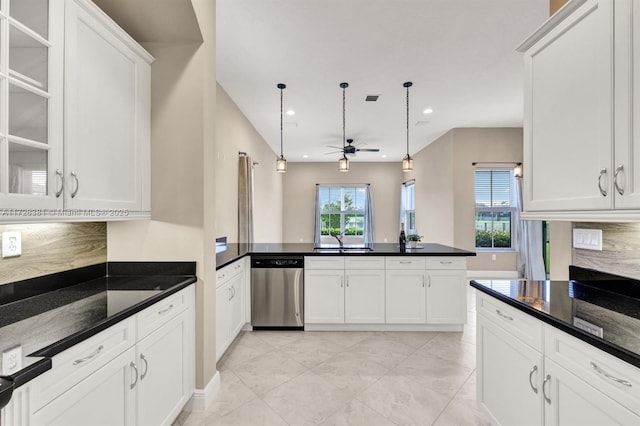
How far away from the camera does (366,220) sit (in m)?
9.67

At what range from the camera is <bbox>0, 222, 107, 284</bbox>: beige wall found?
150 cm

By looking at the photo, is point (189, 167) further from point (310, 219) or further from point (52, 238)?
point (310, 219)

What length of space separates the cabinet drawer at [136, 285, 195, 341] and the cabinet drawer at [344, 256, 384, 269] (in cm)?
187

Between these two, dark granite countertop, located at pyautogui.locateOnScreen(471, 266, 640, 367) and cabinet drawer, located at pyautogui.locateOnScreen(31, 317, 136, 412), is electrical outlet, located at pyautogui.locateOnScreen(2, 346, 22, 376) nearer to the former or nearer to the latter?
cabinet drawer, located at pyautogui.locateOnScreen(31, 317, 136, 412)

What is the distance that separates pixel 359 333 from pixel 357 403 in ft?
4.35

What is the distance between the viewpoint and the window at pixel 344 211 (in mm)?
9820

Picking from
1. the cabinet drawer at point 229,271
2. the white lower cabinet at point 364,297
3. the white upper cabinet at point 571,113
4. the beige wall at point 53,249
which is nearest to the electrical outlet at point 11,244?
the beige wall at point 53,249

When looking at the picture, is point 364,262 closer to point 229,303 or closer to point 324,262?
point 324,262

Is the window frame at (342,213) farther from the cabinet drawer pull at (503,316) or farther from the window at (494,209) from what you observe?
the cabinet drawer pull at (503,316)

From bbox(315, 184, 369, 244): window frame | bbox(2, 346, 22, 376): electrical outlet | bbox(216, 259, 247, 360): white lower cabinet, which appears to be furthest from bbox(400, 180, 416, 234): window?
bbox(2, 346, 22, 376): electrical outlet

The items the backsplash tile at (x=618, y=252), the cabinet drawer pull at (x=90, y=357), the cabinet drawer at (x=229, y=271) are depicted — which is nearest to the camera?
the cabinet drawer pull at (x=90, y=357)

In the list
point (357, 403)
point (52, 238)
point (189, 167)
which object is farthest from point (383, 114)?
point (52, 238)

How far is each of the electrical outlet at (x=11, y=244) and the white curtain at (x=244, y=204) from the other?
10.5 ft

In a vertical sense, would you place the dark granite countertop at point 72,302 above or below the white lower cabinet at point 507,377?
above
